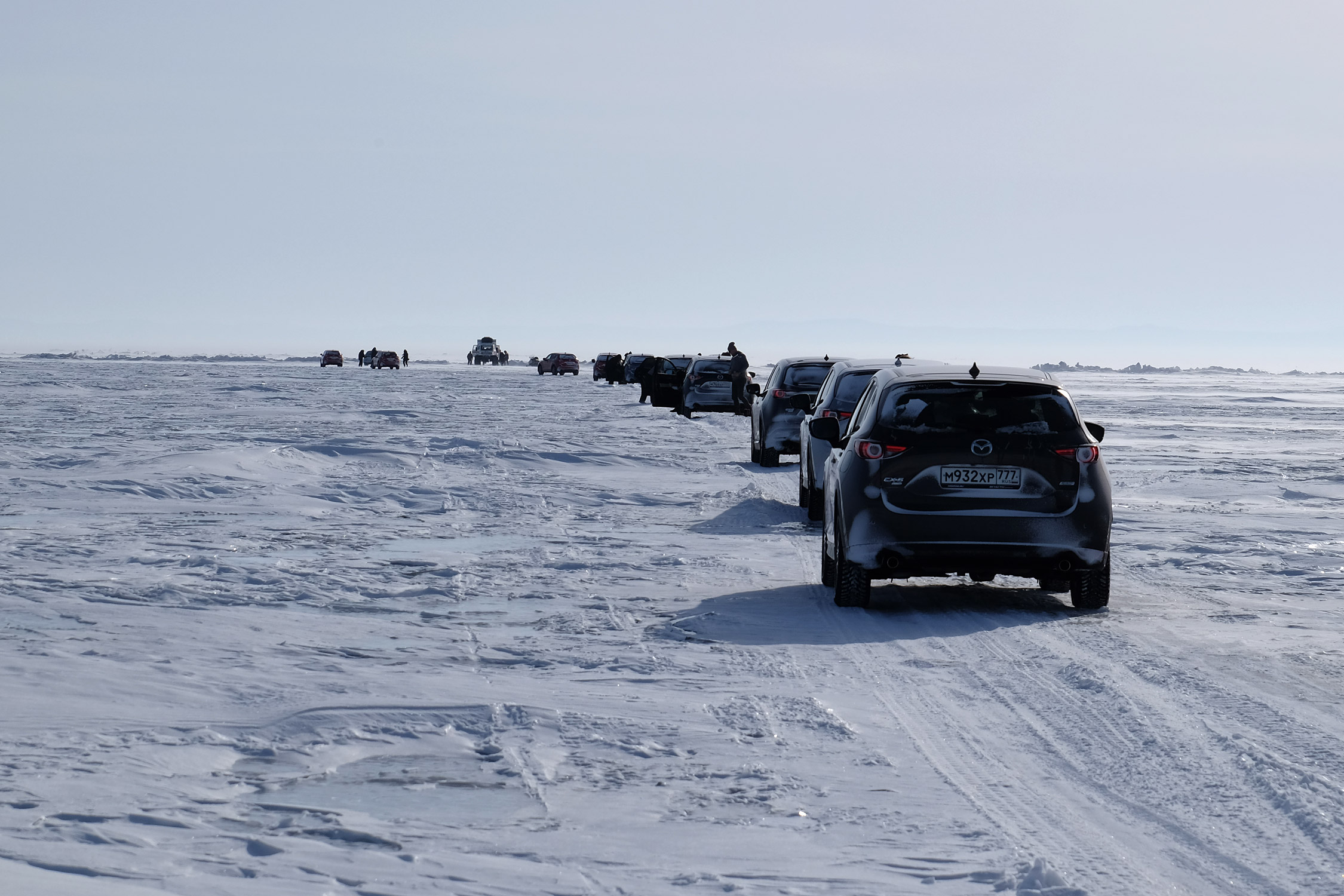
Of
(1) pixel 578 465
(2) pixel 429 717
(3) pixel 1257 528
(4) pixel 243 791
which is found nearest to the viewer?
(4) pixel 243 791

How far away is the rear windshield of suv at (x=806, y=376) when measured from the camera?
2067 cm

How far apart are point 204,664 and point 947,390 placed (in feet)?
16.2

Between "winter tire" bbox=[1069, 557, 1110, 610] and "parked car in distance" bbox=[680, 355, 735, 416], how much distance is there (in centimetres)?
2599

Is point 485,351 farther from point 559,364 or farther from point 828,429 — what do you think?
point 828,429

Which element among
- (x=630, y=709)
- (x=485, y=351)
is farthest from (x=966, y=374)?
(x=485, y=351)

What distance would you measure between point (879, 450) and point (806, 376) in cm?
1101

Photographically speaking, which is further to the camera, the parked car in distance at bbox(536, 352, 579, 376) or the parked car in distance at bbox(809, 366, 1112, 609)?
the parked car in distance at bbox(536, 352, 579, 376)

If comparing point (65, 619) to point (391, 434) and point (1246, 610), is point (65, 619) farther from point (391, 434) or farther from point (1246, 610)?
point (391, 434)

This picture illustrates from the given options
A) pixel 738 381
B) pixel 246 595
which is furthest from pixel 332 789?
pixel 738 381

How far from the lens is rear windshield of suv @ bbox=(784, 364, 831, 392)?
67.8 ft

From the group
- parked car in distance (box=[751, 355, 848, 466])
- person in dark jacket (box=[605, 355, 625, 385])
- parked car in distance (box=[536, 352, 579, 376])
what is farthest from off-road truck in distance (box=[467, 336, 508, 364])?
parked car in distance (box=[751, 355, 848, 466])

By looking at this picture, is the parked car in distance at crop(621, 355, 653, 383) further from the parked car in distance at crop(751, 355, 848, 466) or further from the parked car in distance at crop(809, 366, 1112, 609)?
the parked car in distance at crop(809, 366, 1112, 609)

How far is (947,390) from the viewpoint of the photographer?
10.0 m

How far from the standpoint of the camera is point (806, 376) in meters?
20.9
